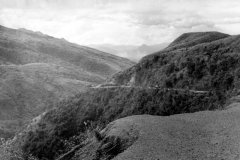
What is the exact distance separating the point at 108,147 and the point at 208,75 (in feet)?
76.4

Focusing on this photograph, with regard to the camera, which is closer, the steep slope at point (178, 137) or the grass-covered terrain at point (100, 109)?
the steep slope at point (178, 137)

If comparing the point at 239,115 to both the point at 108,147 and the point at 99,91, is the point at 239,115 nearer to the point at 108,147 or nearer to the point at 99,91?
the point at 108,147

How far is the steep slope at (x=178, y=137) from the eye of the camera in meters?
19.1

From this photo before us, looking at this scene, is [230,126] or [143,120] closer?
[230,126]

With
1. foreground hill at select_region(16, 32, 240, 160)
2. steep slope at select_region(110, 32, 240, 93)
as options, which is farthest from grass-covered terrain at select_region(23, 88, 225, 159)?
steep slope at select_region(110, 32, 240, 93)

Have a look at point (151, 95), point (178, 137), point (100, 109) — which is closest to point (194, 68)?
point (151, 95)

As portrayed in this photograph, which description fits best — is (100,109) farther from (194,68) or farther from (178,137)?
(178,137)

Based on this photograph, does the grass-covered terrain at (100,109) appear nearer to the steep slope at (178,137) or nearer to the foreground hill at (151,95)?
the foreground hill at (151,95)

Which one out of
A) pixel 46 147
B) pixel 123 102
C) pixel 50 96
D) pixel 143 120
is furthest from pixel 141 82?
pixel 50 96

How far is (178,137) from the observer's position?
22000 millimetres

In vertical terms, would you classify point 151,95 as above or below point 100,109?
above

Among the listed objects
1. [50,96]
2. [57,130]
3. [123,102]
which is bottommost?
[50,96]

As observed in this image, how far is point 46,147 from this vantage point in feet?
157

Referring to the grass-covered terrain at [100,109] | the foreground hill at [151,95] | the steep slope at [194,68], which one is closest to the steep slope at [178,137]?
the foreground hill at [151,95]
